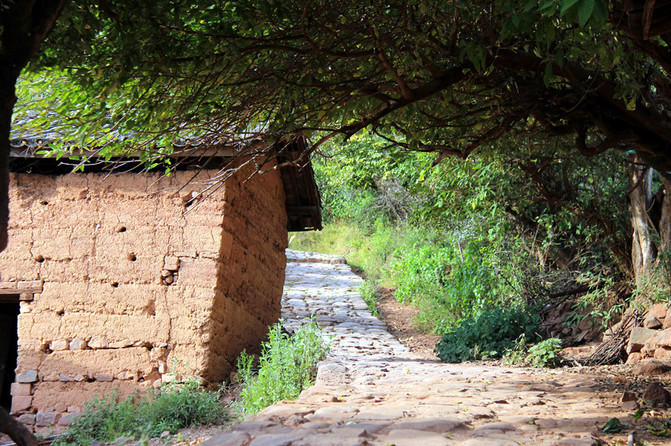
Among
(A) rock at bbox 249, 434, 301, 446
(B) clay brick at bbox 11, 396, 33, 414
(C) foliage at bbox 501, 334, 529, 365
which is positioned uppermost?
(A) rock at bbox 249, 434, 301, 446

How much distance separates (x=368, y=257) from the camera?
20.4 m

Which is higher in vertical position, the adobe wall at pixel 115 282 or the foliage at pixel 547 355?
the adobe wall at pixel 115 282

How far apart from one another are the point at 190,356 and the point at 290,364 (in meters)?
1.21

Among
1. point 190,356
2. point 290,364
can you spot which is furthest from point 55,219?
Result: point 290,364

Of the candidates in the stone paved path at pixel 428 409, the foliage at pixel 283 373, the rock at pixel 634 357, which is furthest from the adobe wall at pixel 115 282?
the rock at pixel 634 357

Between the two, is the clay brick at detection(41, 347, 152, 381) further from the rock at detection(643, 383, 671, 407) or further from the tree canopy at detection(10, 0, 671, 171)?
the rock at detection(643, 383, 671, 407)

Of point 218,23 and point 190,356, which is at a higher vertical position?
point 218,23

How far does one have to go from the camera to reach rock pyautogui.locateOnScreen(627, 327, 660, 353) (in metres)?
7.07

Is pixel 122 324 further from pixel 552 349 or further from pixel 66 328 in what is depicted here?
pixel 552 349

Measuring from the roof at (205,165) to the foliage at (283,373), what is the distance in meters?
2.01

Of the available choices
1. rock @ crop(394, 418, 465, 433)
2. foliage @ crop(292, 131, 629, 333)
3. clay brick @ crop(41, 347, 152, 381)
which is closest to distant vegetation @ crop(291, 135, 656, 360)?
foliage @ crop(292, 131, 629, 333)

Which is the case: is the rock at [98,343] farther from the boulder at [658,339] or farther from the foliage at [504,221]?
the boulder at [658,339]

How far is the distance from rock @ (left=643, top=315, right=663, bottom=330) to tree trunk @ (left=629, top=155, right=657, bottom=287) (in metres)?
0.62

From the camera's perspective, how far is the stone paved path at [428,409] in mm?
3025
